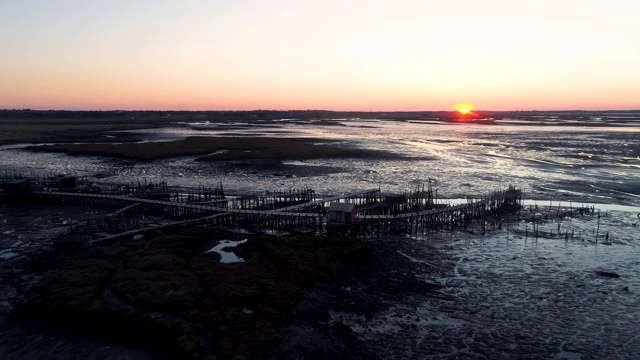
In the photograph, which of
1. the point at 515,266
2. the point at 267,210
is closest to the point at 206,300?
the point at 267,210

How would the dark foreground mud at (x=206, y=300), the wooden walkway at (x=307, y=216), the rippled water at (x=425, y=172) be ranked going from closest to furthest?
the dark foreground mud at (x=206, y=300)
the wooden walkway at (x=307, y=216)
the rippled water at (x=425, y=172)

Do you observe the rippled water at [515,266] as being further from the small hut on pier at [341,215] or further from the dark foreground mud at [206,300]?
the small hut on pier at [341,215]

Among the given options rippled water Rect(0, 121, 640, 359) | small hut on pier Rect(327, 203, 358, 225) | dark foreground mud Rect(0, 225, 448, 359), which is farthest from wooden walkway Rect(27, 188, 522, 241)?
dark foreground mud Rect(0, 225, 448, 359)

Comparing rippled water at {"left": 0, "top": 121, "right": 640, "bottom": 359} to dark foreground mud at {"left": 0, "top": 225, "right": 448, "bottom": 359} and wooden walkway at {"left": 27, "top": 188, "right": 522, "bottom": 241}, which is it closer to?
dark foreground mud at {"left": 0, "top": 225, "right": 448, "bottom": 359}

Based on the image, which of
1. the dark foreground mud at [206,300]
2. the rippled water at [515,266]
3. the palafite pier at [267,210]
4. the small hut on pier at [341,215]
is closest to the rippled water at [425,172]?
the rippled water at [515,266]

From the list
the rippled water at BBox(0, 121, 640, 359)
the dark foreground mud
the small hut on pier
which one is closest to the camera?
the dark foreground mud

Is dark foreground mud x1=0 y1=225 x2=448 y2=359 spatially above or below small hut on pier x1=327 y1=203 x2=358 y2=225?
below

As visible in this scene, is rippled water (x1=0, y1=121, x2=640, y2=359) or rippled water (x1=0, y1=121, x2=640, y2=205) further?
rippled water (x1=0, y1=121, x2=640, y2=205)

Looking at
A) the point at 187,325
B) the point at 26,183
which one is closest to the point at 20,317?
the point at 187,325

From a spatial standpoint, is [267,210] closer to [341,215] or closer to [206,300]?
[341,215]
